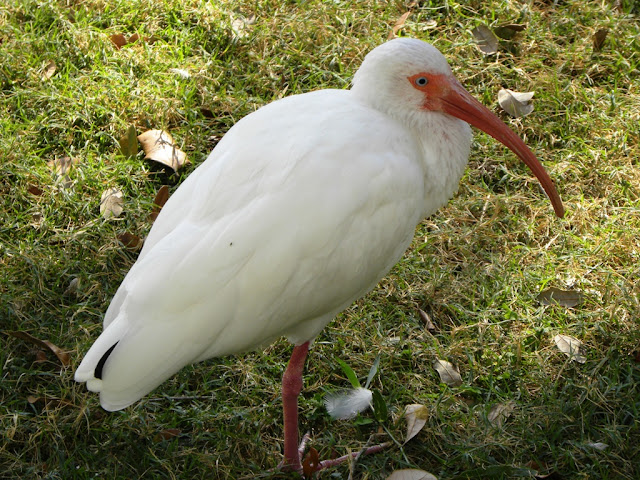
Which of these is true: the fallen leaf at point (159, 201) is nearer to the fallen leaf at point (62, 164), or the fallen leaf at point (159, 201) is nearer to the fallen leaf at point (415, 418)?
the fallen leaf at point (62, 164)

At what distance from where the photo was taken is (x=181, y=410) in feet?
10.7

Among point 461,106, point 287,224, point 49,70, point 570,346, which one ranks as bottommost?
point 570,346

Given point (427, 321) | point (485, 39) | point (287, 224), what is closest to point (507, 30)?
point (485, 39)

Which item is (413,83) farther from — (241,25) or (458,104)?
(241,25)

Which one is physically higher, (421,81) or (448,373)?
(421,81)

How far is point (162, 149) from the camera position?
4141 millimetres

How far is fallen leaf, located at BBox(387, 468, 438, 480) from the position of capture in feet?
9.90

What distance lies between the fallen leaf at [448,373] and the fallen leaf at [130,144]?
181 centimetres

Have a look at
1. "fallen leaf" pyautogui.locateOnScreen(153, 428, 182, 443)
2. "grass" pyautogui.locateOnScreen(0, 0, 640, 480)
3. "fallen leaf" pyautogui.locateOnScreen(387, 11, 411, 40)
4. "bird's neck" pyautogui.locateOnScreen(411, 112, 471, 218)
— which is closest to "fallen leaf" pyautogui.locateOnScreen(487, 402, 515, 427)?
"grass" pyautogui.locateOnScreen(0, 0, 640, 480)

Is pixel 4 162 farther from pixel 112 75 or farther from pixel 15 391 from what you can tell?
pixel 15 391

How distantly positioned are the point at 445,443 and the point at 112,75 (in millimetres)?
2584

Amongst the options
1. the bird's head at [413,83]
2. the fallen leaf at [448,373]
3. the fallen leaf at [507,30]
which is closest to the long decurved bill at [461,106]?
the bird's head at [413,83]

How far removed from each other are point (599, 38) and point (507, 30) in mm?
498

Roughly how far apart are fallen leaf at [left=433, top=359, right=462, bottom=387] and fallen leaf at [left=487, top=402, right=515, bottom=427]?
0.63 feet
